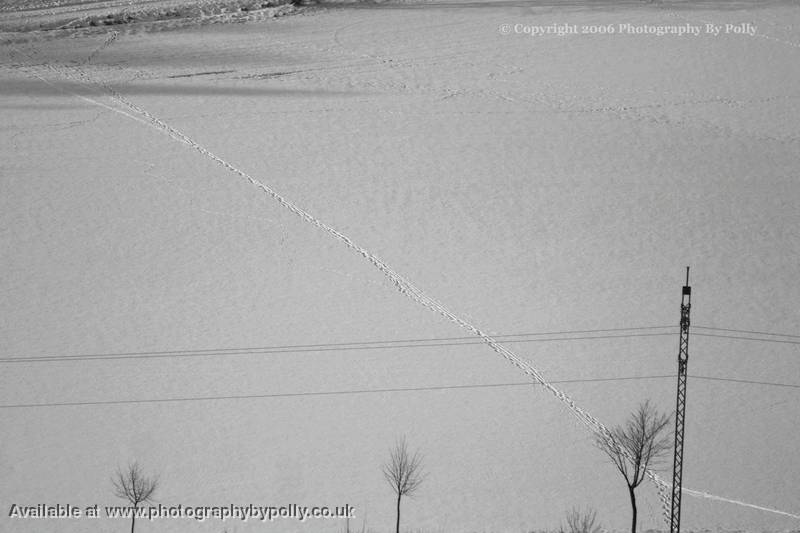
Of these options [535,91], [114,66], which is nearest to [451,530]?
[535,91]

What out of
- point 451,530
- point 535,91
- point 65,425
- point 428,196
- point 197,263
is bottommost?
point 451,530

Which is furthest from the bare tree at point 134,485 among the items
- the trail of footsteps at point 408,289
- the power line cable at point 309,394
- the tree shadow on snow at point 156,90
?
the tree shadow on snow at point 156,90

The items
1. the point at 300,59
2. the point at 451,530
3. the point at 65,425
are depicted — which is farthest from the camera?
the point at 300,59

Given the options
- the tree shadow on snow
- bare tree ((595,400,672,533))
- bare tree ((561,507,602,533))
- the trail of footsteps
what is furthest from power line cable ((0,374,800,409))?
the tree shadow on snow

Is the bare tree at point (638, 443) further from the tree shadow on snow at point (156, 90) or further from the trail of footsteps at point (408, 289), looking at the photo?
the tree shadow on snow at point (156, 90)

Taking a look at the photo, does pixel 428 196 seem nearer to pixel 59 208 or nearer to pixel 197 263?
pixel 197 263

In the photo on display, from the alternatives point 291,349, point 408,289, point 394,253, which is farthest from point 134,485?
point 394,253
